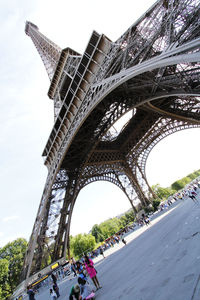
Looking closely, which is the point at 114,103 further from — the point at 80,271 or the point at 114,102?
the point at 80,271

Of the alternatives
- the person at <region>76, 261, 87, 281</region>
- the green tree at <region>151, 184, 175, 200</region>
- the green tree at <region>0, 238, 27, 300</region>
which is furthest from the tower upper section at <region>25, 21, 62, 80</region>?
the green tree at <region>151, 184, 175, 200</region>

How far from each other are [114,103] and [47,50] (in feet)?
64.3

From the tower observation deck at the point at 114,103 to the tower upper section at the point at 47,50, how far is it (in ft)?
0.65

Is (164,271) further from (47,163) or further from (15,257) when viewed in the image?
(15,257)

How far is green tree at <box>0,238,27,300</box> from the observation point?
2993 centimetres

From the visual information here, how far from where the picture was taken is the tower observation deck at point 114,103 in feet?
26.3

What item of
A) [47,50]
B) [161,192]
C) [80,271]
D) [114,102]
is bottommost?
[161,192]

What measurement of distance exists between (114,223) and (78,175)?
69.5 meters

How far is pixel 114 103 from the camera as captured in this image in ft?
55.4

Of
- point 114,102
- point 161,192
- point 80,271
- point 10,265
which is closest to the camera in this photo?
point 80,271

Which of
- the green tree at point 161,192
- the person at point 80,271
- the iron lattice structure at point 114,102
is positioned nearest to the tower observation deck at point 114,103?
the iron lattice structure at point 114,102

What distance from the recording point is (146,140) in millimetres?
29922

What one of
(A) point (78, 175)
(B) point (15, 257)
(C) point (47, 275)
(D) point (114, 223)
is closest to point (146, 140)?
(A) point (78, 175)

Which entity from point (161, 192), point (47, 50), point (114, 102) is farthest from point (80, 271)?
point (161, 192)
